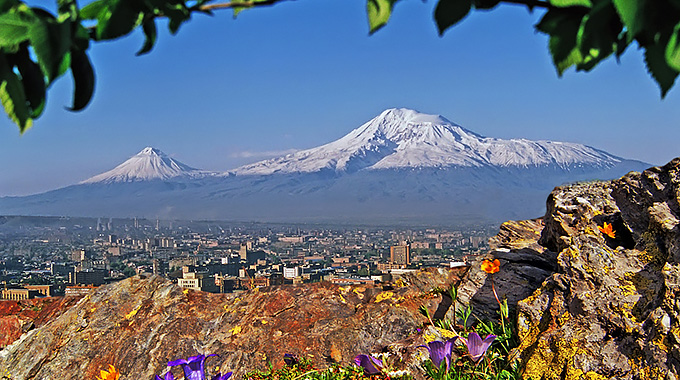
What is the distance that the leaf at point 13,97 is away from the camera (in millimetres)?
860

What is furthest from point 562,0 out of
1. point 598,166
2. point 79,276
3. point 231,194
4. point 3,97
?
point 598,166

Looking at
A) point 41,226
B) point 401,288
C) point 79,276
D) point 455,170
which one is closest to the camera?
point 401,288

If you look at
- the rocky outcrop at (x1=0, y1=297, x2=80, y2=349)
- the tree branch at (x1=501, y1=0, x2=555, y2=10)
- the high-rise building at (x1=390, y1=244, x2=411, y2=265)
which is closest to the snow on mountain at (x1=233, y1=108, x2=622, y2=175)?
the high-rise building at (x1=390, y1=244, x2=411, y2=265)

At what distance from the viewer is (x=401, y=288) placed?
6.07 meters

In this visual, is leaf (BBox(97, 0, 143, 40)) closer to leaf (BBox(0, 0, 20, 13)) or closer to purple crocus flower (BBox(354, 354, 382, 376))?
leaf (BBox(0, 0, 20, 13))

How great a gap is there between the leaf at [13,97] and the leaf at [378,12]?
0.58 metres

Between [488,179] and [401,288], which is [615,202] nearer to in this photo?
[401,288]

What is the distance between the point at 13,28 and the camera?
2.63ft

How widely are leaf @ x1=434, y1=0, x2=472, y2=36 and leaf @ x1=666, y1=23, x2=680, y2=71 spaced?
324 millimetres

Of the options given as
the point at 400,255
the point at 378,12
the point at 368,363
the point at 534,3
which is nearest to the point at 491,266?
the point at 368,363

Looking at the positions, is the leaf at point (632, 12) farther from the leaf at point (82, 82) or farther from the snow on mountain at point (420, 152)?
the snow on mountain at point (420, 152)

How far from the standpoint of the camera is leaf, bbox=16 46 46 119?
90 cm

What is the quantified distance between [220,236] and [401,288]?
763 inches

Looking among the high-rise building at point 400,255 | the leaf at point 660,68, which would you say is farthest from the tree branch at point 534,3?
the high-rise building at point 400,255
